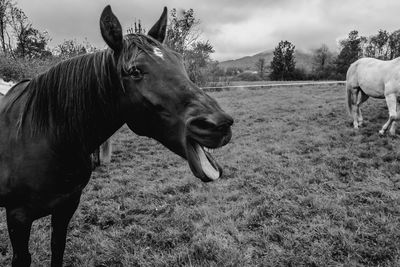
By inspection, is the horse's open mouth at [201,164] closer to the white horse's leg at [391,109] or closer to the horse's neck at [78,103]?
the horse's neck at [78,103]

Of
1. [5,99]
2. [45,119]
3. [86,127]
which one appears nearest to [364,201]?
[86,127]

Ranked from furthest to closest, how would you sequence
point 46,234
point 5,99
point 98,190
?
1. point 98,190
2. point 46,234
3. point 5,99

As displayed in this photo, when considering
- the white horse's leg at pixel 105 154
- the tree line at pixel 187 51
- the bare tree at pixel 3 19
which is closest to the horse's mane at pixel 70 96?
the white horse's leg at pixel 105 154

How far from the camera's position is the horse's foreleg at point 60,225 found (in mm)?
2269

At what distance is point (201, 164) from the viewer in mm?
1446

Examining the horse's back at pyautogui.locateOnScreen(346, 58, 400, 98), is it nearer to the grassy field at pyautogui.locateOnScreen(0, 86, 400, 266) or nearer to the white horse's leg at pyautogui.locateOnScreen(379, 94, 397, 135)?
the white horse's leg at pyautogui.locateOnScreen(379, 94, 397, 135)

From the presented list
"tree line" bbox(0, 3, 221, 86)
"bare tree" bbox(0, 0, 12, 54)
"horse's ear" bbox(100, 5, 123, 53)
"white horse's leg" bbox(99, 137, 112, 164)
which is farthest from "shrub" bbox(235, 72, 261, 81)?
"horse's ear" bbox(100, 5, 123, 53)

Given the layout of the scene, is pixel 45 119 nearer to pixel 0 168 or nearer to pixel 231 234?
pixel 0 168

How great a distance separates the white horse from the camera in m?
6.90

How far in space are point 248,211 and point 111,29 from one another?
10.00 feet

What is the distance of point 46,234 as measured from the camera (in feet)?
11.3

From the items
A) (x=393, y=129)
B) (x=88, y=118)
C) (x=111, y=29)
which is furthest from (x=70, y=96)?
(x=393, y=129)

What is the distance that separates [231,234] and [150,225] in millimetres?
1081

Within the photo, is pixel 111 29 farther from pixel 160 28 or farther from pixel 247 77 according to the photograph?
pixel 247 77
